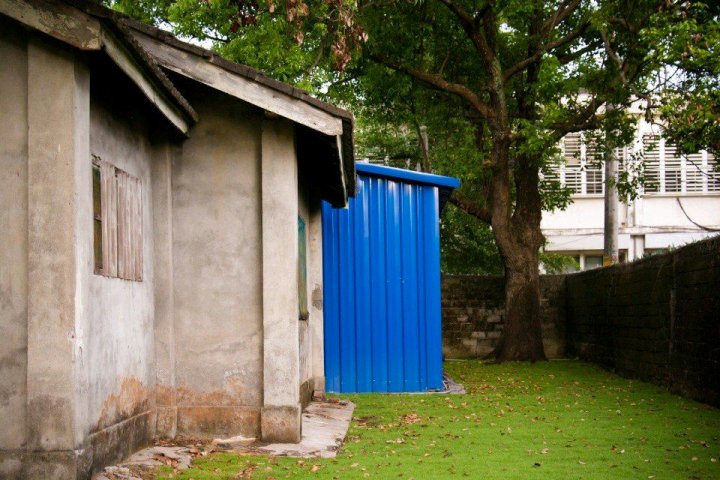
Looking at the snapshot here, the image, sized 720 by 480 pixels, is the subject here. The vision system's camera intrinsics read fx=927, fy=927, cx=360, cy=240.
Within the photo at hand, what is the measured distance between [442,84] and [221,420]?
39.3 ft

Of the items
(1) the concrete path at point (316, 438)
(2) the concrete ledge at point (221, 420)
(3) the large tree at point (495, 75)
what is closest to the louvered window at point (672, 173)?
(3) the large tree at point (495, 75)

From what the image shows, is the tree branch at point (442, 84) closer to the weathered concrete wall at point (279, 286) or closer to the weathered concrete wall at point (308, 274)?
the weathered concrete wall at point (308, 274)

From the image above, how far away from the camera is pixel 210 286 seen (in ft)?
30.9

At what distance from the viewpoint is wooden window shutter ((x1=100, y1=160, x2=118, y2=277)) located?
25.1 ft

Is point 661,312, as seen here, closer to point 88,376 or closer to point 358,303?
point 358,303

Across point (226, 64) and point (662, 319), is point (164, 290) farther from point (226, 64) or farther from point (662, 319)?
point (662, 319)

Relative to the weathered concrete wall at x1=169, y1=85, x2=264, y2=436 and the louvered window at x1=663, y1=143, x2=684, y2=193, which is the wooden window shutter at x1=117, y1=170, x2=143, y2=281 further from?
the louvered window at x1=663, y1=143, x2=684, y2=193

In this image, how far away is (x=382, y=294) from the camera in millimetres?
14422

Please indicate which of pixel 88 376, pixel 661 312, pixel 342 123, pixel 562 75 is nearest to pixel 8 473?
pixel 88 376

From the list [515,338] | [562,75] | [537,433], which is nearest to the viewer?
[537,433]

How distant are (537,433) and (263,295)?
3.45 meters

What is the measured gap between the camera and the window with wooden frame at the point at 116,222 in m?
7.55

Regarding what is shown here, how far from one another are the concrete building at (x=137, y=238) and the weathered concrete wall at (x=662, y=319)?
5.36 meters

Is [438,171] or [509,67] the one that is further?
[438,171]
